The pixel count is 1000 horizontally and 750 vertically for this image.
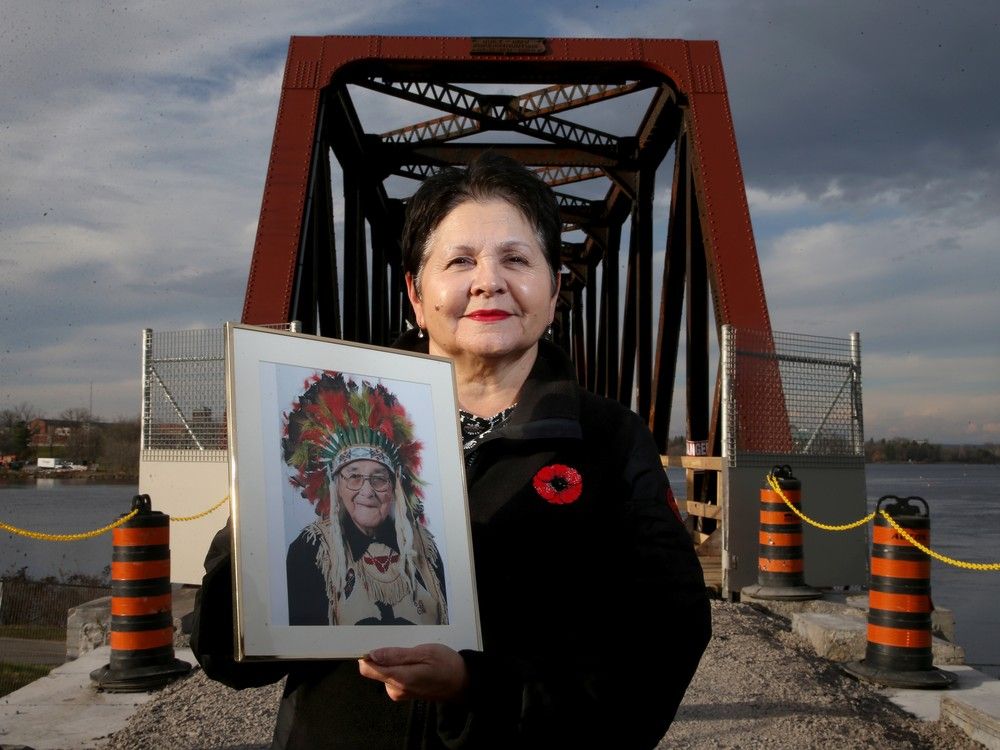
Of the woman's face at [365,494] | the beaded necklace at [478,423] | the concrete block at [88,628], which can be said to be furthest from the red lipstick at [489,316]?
the concrete block at [88,628]

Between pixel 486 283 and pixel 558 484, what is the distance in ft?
1.29

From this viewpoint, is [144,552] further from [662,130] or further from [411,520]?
[662,130]

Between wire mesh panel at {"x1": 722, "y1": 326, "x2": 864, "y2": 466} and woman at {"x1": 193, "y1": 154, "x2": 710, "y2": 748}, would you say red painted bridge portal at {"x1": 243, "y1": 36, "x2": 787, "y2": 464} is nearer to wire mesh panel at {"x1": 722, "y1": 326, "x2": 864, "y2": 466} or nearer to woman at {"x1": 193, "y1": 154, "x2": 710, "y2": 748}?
wire mesh panel at {"x1": 722, "y1": 326, "x2": 864, "y2": 466}

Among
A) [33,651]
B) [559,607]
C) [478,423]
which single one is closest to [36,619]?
[33,651]

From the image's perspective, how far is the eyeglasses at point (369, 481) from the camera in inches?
65.2

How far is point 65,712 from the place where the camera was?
605 cm

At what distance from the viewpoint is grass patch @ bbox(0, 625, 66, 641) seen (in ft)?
58.7

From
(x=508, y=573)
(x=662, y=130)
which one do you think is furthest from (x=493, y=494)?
(x=662, y=130)

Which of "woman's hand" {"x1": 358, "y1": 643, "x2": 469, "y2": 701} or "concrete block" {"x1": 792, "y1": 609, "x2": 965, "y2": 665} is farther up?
"woman's hand" {"x1": 358, "y1": 643, "x2": 469, "y2": 701}

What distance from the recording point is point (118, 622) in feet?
22.0

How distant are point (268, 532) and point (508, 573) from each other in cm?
46

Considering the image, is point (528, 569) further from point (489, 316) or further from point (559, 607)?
point (489, 316)

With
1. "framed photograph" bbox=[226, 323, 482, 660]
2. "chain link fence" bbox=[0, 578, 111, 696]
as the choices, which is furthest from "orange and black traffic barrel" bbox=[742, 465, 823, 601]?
"chain link fence" bbox=[0, 578, 111, 696]

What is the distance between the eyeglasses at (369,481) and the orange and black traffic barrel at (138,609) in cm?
541
